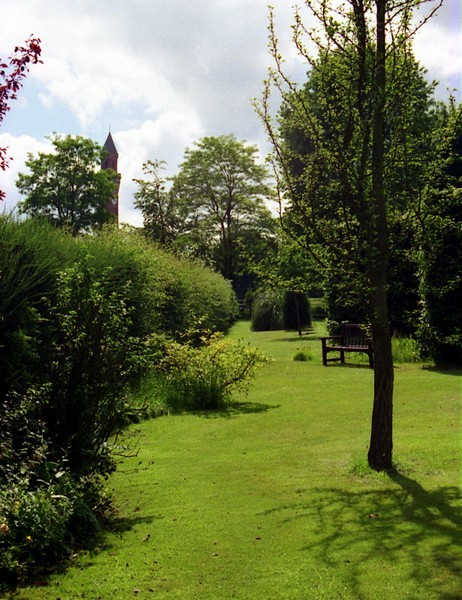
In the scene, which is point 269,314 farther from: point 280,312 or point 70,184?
point 70,184

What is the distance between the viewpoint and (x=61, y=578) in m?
3.94

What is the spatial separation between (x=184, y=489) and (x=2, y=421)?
5.61 ft

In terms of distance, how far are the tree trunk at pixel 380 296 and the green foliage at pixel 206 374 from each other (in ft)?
15.8

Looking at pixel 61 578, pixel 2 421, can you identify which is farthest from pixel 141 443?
pixel 61 578

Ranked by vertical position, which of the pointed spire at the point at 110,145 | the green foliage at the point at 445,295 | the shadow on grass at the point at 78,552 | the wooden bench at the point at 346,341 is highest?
the pointed spire at the point at 110,145

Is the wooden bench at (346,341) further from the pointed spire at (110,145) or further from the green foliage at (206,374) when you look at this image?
the pointed spire at (110,145)

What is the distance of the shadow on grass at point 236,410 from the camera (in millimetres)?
9586

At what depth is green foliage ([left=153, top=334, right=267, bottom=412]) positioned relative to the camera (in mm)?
10453

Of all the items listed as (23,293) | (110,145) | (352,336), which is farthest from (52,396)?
(110,145)

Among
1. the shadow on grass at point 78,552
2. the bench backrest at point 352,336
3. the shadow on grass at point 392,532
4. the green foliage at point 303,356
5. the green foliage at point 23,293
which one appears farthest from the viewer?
the green foliage at point 303,356

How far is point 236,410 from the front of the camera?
996 cm

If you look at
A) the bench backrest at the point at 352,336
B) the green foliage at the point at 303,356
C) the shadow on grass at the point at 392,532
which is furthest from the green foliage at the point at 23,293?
the green foliage at the point at 303,356

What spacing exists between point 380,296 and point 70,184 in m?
53.5

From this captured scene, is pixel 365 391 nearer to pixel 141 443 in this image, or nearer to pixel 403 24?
pixel 141 443
